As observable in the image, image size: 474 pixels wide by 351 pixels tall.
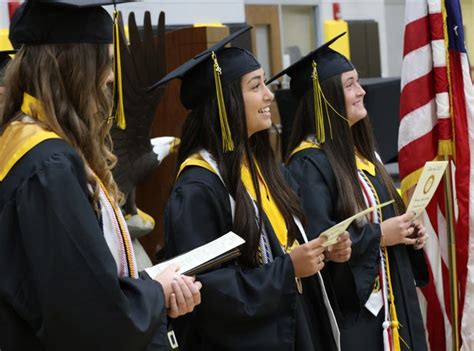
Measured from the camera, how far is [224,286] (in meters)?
2.49

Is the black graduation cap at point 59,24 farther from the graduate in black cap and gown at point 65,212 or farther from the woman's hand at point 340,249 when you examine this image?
the woman's hand at point 340,249

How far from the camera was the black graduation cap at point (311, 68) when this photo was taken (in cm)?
341

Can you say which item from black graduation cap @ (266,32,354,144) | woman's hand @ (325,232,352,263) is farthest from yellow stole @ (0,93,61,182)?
black graduation cap @ (266,32,354,144)

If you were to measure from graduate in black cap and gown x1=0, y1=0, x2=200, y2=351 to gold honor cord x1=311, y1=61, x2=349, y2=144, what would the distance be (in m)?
1.43

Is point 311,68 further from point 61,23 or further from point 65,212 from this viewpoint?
point 65,212

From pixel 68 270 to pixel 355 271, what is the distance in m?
1.68

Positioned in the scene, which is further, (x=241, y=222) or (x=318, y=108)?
(x=318, y=108)

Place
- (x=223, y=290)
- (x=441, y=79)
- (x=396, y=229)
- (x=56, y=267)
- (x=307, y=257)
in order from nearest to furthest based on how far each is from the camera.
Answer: (x=56, y=267) → (x=223, y=290) → (x=307, y=257) → (x=396, y=229) → (x=441, y=79)

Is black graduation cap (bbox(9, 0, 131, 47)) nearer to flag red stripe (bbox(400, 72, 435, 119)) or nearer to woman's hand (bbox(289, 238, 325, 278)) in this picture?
woman's hand (bbox(289, 238, 325, 278))

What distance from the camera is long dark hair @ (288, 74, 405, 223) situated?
3.25m

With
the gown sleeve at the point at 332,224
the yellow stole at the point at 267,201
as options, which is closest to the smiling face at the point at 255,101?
the yellow stole at the point at 267,201

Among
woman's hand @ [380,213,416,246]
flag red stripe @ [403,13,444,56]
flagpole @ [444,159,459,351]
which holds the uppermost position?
flag red stripe @ [403,13,444,56]

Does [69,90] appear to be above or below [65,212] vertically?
above

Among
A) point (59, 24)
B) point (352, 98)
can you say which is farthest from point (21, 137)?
point (352, 98)
